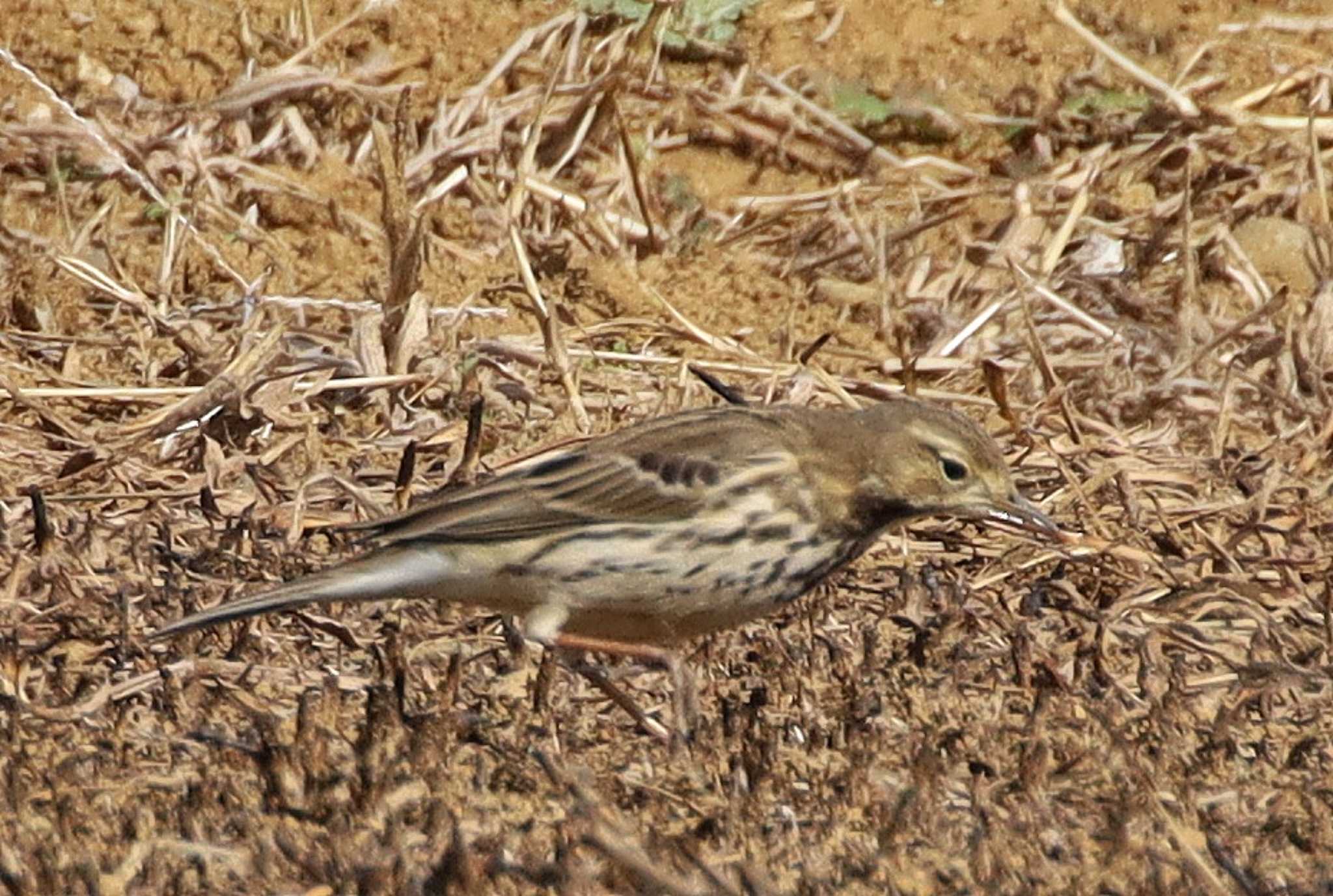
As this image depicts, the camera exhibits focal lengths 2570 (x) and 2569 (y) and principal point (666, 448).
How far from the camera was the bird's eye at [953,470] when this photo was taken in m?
6.16

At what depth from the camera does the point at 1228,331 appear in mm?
7973

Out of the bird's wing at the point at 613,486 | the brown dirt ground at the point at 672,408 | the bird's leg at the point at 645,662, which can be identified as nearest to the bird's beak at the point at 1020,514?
the brown dirt ground at the point at 672,408

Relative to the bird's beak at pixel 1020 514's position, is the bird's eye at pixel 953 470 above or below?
above

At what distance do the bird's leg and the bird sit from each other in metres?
0.02

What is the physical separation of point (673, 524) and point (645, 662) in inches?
14.2

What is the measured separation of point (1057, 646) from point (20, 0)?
5.96 meters

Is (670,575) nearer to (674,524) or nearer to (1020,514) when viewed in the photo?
(674,524)

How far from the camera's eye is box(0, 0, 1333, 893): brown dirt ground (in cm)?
511

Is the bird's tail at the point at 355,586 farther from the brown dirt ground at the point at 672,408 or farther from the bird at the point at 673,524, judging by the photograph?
the brown dirt ground at the point at 672,408

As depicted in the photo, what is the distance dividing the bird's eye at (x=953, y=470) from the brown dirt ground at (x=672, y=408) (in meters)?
0.46

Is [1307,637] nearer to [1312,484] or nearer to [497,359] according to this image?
[1312,484]

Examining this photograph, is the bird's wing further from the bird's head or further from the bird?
the bird's head

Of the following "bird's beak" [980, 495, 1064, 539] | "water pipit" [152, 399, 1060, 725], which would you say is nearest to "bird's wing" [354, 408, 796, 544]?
"water pipit" [152, 399, 1060, 725]

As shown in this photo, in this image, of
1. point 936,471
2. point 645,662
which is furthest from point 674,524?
point 936,471
